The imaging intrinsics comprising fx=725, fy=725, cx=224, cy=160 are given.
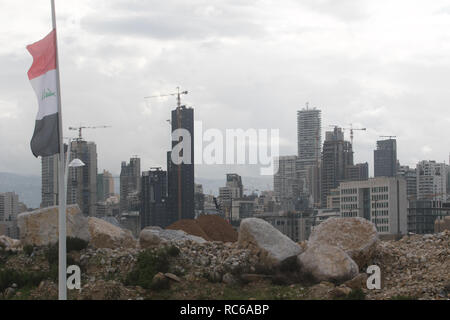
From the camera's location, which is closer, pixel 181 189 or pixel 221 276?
pixel 221 276

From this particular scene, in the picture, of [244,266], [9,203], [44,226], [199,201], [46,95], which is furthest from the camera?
[9,203]

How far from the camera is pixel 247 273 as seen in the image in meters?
23.4

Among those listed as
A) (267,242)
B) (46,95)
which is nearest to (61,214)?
(46,95)

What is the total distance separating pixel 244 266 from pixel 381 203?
122935mm

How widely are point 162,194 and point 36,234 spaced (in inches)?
5965

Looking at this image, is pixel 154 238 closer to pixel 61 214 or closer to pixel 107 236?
pixel 107 236

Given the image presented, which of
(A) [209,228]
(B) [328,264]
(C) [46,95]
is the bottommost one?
(B) [328,264]

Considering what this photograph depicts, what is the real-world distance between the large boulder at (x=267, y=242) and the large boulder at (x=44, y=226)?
6698 mm

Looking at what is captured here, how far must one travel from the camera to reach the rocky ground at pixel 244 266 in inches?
861

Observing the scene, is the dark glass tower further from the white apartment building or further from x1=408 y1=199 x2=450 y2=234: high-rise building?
x1=408 y1=199 x2=450 y2=234: high-rise building

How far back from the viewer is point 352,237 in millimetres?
24891
